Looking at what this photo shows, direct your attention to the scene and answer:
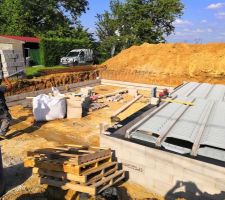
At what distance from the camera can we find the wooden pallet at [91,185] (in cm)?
587

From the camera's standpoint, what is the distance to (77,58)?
27203mm

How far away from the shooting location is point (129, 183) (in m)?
7.09

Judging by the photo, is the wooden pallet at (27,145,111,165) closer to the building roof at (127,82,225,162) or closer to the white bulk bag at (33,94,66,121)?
the building roof at (127,82,225,162)

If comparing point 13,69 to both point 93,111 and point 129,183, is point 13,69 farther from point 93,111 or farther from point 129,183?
point 129,183

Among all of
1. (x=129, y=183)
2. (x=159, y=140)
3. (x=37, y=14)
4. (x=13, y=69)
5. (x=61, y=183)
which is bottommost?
(x=129, y=183)

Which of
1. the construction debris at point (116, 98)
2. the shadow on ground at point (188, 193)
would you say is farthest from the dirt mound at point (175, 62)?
the shadow on ground at point (188, 193)

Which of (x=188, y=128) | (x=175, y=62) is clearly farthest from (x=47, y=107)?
(x=175, y=62)

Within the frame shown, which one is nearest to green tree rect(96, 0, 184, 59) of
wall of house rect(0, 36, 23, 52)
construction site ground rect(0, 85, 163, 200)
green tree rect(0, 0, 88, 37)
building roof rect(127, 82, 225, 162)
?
green tree rect(0, 0, 88, 37)

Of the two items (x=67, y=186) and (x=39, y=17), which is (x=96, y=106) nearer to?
(x=67, y=186)

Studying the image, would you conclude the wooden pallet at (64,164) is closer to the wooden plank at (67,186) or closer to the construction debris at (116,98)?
the wooden plank at (67,186)

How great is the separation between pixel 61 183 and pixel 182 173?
2.89 metres

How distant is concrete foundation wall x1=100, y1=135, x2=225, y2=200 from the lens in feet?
18.8

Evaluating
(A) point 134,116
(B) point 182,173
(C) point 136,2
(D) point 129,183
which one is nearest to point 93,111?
(A) point 134,116

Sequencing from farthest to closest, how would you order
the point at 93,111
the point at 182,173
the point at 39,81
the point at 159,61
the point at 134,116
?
the point at 159,61, the point at 39,81, the point at 93,111, the point at 134,116, the point at 182,173
